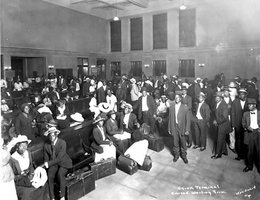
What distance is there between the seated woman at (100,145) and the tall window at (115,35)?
16359 mm

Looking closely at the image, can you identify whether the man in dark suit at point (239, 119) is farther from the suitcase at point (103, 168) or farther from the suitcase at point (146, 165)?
the suitcase at point (103, 168)

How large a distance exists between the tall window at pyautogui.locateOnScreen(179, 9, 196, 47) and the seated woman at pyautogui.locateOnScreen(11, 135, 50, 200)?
15.5 m

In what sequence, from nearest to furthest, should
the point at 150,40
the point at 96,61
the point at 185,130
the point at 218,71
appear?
the point at 185,130 → the point at 218,71 → the point at 150,40 → the point at 96,61

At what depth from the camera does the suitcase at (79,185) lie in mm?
4172

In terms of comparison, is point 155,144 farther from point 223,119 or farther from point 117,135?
point 223,119

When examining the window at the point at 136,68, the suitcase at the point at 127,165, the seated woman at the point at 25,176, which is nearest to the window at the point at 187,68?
the window at the point at 136,68

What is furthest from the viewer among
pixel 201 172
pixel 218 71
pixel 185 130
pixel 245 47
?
pixel 218 71

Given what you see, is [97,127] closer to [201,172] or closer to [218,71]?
[201,172]

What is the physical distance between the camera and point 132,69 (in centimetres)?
2044

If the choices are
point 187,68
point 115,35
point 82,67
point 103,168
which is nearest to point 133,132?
point 103,168

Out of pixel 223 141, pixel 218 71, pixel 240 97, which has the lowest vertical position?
pixel 223 141

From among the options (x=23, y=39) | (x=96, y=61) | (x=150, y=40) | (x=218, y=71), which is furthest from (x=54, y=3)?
(x=218, y=71)

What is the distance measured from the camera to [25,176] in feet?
12.9

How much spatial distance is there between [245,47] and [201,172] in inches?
500
